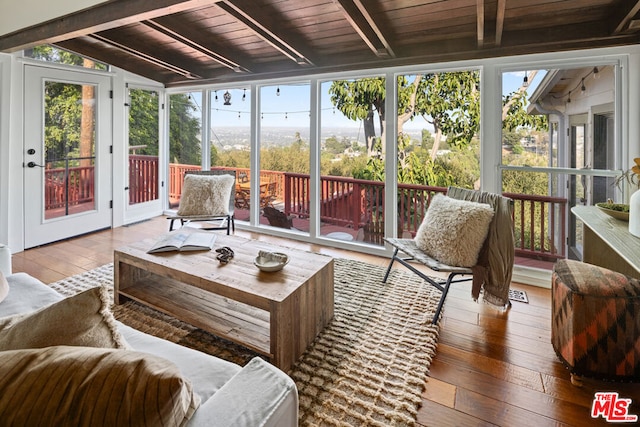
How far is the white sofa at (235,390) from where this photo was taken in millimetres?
Result: 837

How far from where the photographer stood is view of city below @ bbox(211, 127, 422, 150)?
13.5 ft

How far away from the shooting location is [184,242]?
8.64ft

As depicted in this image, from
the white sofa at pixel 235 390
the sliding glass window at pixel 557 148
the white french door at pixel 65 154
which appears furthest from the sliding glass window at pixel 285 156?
the white sofa at pixel 235 390

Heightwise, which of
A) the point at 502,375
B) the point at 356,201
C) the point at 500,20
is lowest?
the point at 502,375

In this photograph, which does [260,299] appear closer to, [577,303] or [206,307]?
[206,307]

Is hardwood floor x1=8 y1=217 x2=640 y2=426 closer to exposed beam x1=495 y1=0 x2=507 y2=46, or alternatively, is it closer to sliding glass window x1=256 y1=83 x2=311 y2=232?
exposed beam x1=495 y1=0 x2=507 y2=46

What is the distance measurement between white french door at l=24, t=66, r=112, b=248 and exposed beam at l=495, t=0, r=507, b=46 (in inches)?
183

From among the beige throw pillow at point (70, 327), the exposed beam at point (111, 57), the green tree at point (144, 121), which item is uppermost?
the exposed beam at point (111, 57)

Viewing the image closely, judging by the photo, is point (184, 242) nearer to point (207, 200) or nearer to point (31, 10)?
point (207, 200)

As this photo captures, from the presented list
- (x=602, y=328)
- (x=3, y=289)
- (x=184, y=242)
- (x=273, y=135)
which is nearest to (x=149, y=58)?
(x=273, y=135)

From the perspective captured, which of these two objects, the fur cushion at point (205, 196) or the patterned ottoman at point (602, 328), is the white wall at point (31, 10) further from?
the patterned ottoman at point (602, 328)

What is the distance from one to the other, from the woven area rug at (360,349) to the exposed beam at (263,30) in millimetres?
2414

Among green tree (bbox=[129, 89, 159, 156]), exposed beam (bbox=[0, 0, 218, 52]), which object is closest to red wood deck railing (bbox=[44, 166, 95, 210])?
green tree (bbox=[129, 89, 159, 156])

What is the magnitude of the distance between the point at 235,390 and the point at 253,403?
0.22ft
